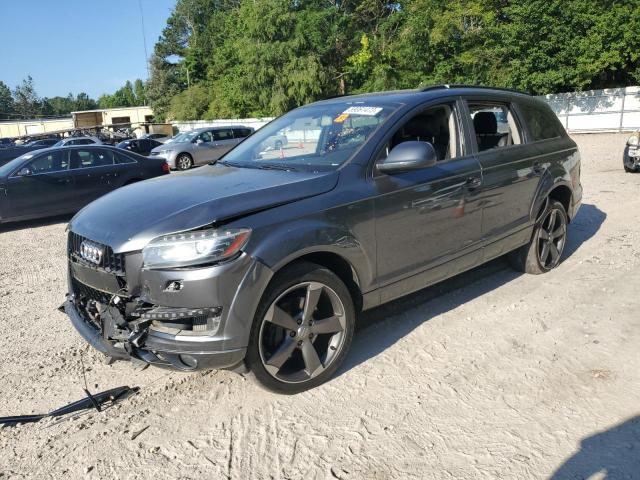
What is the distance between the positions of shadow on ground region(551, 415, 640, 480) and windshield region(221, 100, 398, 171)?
2.17m

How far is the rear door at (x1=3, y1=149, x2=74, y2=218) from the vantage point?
9.31 meters

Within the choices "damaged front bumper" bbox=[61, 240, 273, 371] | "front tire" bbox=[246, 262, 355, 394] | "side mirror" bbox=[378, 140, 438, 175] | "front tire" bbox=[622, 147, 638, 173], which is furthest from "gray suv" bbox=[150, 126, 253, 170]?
"damaged front bumper" bbox=[61, 240, 273, 371]

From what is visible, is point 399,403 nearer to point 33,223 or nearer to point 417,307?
point 417,307

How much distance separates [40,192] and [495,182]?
8550mm

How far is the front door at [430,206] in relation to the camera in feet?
11.6

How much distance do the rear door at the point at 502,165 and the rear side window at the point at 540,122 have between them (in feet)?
0.55

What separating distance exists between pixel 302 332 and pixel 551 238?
3343 millimetres

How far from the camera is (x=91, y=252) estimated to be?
10.0 feet

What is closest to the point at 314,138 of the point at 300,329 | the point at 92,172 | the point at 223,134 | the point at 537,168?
the point at 300,329

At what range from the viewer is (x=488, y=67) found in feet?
98.7

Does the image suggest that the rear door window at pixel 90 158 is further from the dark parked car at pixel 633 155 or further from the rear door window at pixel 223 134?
the rear door window at pixel 223 134

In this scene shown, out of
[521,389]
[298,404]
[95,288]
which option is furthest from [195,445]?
[521,389]

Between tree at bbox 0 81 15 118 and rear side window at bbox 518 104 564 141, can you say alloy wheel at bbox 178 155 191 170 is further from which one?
tree at bbox 0 81 15 118

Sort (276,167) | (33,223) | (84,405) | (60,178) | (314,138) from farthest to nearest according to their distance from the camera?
1. (33,223)
2. (60,178)
3. (314,138)
4. (276,167)
5. (84,405)
